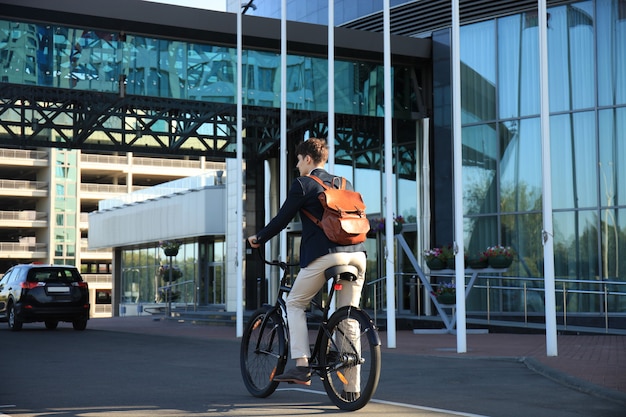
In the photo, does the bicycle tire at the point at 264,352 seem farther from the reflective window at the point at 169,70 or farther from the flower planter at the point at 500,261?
the reflective window at the point at 169,70

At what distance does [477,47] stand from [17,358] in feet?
51.1

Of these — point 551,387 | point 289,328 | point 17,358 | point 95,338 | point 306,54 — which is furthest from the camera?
point 306,54

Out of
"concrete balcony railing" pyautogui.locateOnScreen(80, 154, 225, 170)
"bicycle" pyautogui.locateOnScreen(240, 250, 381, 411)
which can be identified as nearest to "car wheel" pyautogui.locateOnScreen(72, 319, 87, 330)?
"bicycle" pyautogui.locateOnScreen(240, 250, 381, 411)

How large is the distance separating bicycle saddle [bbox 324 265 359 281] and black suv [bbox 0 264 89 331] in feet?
55.0

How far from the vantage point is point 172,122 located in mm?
28203

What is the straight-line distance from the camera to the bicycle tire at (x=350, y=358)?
6762 mm

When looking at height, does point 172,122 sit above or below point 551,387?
above

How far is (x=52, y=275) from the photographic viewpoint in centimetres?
2284

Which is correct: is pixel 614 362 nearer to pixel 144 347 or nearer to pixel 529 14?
pixel 144 347

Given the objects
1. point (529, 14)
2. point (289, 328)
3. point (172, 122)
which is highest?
point (529, 14)

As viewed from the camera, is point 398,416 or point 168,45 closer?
point 398,416

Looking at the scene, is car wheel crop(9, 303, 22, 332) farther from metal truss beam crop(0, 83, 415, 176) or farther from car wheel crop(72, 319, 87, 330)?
metal truss beam crop(0, 83, 415, 176)

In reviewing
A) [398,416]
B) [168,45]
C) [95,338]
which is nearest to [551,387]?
Answer: [398,416]

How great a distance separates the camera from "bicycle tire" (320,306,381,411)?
6.76 meters
